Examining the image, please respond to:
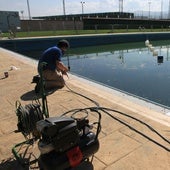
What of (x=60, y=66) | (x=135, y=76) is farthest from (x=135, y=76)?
(x=60, y=66)

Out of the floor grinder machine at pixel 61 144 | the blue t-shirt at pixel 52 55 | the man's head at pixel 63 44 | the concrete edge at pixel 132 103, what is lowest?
the concrete edge at pixel 132 103

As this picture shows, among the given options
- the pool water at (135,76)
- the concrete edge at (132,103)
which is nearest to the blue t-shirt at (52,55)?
the concrete edge at (132,103)

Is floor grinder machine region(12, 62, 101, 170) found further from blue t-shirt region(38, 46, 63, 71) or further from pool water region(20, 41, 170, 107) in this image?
pool water region(20, 41, 170, 107)

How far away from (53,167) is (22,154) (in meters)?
0.85

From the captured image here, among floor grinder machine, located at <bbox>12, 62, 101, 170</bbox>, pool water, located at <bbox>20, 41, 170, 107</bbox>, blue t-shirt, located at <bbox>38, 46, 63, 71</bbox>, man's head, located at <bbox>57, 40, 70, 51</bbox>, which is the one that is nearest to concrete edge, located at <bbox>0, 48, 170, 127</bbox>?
blue t-shirt, located at <bbox>38, 46, 63, 71</bbox>

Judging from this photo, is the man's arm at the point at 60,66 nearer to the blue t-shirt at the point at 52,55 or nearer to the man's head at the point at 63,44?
the blue t-shirt at the point at 52,55

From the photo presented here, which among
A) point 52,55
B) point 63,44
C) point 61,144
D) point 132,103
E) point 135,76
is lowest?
point 135,76

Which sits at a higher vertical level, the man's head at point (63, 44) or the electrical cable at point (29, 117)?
the man's head at point (63, 44)

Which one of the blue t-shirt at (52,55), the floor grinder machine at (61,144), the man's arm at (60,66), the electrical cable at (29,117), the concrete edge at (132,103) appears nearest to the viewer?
the floor grinder machine at (61,144)

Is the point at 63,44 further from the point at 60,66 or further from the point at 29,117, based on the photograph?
the point at 29,117

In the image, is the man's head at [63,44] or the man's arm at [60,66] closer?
the man's head at [63,44]

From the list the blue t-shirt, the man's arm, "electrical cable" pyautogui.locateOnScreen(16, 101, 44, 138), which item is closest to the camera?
"electrical cable" pyautogui.locateOnScreen(16, 101, 44, 138)

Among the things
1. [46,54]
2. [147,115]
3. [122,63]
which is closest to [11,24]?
[122,63]

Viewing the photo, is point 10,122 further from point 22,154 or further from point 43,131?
point 43,131
